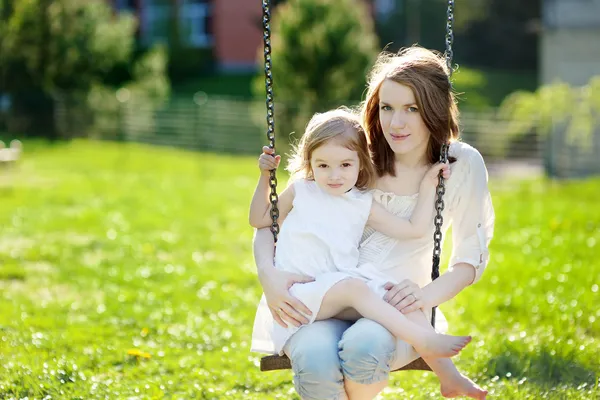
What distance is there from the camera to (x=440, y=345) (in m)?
2.94

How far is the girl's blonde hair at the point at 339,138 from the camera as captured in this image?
3.16 metres

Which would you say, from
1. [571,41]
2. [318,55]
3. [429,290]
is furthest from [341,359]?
[571,41]

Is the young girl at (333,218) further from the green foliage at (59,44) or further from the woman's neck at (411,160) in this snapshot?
the green foliage at (59,44)

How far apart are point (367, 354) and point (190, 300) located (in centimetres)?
318

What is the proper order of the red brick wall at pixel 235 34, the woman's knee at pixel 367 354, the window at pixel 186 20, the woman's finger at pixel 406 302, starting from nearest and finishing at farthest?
the woman's knee at pixel 367 354, the woman's finger at pixel 406 302, the red brick wall at pixel 235 34, the window at pixel 186 20

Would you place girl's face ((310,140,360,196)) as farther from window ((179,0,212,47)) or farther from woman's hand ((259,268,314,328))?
window ((179,0,212,47))

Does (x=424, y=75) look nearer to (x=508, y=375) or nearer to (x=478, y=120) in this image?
(x=508, y=375)

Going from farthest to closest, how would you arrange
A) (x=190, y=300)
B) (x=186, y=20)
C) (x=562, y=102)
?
(x=186, y=20), (x=562, y=102), (x=190, y=300)

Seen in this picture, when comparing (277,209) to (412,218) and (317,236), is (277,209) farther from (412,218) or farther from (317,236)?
(412,218)

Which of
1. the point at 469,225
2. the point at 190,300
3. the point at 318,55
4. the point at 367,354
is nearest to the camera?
the point at 367,354

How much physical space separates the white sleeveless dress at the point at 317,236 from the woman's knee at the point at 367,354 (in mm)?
243

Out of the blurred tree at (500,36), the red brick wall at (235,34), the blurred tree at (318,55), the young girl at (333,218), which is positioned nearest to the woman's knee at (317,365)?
the young girl at (333,218)

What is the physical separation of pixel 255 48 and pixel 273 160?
25241 millimetres

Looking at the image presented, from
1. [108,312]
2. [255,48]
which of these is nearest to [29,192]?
[108,312]
